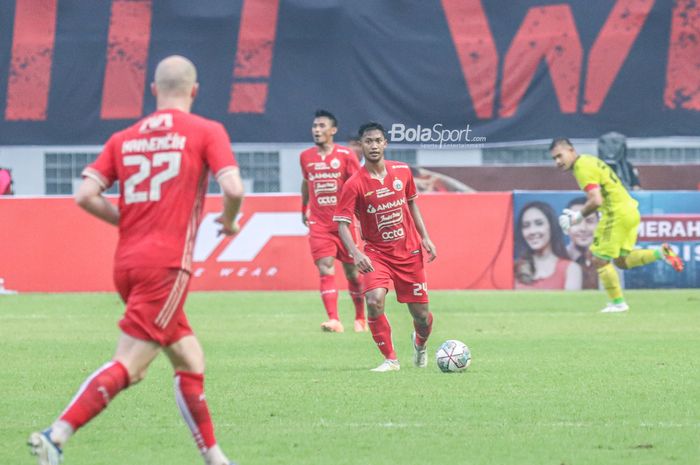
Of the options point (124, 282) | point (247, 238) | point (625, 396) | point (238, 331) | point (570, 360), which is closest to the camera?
point (124, 282)

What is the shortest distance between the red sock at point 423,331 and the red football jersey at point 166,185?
4885mm

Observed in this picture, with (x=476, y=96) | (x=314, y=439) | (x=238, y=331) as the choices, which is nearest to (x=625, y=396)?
(x=314, y=439)

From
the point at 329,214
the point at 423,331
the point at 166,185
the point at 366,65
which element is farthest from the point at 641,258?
the point at 166,185

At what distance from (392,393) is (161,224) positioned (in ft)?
11.7

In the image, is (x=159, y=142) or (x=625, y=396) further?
(x=625, y=396)

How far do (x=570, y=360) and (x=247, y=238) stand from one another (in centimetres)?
993

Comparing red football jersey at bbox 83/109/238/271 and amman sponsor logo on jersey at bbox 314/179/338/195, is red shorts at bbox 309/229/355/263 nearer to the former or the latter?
amman sponsor logo on jersey at bbox 314/179/338/195

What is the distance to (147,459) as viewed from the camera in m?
7.07

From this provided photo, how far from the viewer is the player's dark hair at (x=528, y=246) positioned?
68.9 feet

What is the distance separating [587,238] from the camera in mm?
20969

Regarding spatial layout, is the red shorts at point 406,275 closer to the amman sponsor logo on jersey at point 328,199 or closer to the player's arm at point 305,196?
the amman sponsor logo on jersey at point 328,199

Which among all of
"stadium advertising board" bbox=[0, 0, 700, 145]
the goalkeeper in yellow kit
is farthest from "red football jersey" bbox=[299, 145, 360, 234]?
"stadium advertising board" bbox=[0, 0, 700, 145]

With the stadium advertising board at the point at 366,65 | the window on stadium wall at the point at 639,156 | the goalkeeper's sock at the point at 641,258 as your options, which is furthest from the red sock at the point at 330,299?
the window on stadium wall at the point at 639,156

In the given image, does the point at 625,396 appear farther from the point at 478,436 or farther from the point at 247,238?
the point at 247,238
